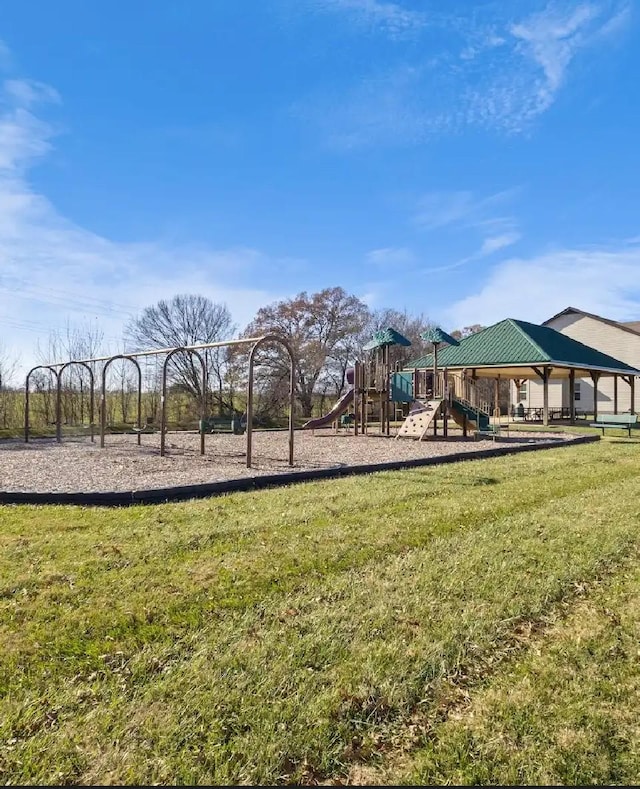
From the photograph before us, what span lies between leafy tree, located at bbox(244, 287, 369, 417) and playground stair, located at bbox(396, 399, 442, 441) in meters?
16.2

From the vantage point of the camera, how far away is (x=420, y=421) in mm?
15109

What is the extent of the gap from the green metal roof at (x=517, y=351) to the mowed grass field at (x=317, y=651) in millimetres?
16185

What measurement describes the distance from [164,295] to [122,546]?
2892cm

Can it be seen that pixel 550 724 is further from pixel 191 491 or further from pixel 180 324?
pixel 180 324

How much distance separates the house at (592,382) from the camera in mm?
31562

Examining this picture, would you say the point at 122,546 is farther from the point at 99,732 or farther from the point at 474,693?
the point at 474,693

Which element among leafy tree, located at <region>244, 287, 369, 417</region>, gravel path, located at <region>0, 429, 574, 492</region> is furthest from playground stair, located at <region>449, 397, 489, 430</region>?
leafy tree, located at <region>244, 287, 369, 417</region>

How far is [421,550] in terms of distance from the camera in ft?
13.9

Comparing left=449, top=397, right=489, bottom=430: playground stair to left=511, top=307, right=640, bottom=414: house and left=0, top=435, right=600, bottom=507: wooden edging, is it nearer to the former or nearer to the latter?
left=0, top=435, right=600, bottom=507: wooden edging

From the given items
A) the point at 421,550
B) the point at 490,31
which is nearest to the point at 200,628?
the point at 421,550

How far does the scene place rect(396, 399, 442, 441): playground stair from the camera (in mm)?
14727

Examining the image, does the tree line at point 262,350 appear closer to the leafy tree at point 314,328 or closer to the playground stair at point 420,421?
the leafy tree at point 314,328

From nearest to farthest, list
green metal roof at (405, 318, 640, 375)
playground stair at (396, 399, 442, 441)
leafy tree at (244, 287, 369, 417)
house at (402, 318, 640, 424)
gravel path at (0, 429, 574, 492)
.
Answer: gravel path at (0, 429, 574, 492) < playground stair at (396, 399, 442, 441) < house at (402, 318, 640, 424) < green metal roof at (405, 318, 640, 375) < leafy tree at (244, 287, 369, 417)

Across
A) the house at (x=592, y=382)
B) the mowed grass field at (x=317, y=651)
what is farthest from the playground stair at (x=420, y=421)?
the house at (x=592, y=382)
